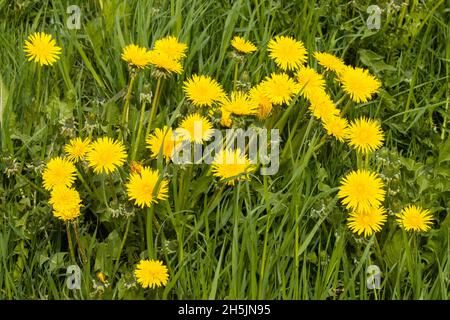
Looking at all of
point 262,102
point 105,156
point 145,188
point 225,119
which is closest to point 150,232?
point 145,188

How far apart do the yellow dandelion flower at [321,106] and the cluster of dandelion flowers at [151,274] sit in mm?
645

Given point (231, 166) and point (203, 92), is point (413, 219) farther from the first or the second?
point (203, 92)

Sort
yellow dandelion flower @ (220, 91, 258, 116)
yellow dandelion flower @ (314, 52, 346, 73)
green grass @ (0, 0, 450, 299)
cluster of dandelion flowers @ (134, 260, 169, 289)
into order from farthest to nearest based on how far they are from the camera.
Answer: yellow dandelion flower @ (314, 52, 346, 73), yellow dandelion flower @ (220, 91, 258, 116), green grass @ (0, 0, 450, 299), cluster of dandelion flowers @ (134, 260, 169, 289)

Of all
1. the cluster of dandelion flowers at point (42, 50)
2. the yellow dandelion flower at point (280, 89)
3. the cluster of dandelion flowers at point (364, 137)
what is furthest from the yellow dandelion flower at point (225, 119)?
the cluster of dandelion flowers at point (42, 50)

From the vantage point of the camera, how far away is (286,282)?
7.02 ft

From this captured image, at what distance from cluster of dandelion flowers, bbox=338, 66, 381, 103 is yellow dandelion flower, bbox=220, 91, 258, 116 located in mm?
325

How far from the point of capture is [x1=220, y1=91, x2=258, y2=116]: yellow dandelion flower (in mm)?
2273

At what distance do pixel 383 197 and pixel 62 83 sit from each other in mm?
1118

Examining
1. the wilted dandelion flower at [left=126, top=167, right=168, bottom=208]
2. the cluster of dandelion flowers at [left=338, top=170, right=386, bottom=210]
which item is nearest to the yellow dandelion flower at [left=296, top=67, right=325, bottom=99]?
the cluster of dandelion flowers at [left=338, top=170, right=386, bottom=210]

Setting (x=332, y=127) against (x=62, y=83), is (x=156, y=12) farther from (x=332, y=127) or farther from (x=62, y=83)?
(x=332, y=127)

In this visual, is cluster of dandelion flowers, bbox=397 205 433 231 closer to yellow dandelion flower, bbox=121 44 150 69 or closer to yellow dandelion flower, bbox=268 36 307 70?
yellow dandelion flower, bbox=268 36 307 70

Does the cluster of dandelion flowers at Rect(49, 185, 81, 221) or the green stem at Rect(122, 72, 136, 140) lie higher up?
the green stem at Rect(122, 72, 136, 140)

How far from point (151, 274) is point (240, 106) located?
55cm
